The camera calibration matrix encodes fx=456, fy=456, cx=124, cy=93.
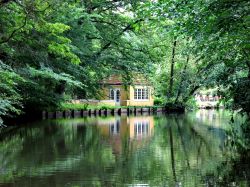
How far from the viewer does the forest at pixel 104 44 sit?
29.9 feet

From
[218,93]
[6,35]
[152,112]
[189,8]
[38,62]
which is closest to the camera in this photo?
[189,8]

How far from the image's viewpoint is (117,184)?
8391 mm

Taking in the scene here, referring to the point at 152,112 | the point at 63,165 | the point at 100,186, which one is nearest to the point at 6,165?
the point at 63,165

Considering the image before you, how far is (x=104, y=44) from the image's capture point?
96.0 feet

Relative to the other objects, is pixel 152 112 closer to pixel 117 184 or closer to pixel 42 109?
pixel 42 109

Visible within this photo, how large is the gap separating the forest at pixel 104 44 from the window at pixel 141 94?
20444 millimetres

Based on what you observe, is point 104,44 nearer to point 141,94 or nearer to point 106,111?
point 106,111

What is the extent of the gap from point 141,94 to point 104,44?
2515 cm

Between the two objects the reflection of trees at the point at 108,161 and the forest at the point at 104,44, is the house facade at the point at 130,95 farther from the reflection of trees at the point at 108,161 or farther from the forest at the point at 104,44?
the reflection of trees at the point at 108,161

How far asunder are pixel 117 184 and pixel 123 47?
20835 millimetres

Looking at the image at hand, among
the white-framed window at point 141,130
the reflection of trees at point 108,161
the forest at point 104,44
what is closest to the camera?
the reflection of trees at point 108,161

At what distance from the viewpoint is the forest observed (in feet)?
29.9

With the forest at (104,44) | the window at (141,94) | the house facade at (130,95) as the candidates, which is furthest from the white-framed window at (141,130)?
the window at (141,94)

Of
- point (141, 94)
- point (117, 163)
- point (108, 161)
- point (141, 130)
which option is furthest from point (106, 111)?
point (117, 163)
